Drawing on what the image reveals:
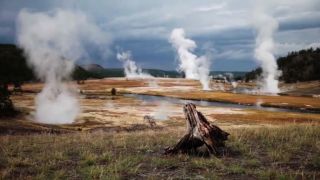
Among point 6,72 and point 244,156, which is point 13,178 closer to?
point 244,156

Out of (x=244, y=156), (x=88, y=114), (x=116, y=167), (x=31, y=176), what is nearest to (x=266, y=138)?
(x=244, y=156)

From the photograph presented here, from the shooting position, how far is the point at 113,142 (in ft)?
56.2

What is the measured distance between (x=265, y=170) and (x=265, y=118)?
208ft

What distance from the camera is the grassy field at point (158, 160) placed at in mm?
11203

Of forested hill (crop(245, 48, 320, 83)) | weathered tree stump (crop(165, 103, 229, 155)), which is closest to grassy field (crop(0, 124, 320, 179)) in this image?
weathered tree stump (crop(165, 103, 229, 155))

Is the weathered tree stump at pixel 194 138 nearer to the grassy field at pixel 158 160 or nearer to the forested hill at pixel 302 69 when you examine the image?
the grassy field at pixel 158 160

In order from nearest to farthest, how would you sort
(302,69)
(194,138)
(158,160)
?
1. (158,160)
2. (194,138)
3. (302,69)

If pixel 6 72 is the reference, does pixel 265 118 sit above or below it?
below

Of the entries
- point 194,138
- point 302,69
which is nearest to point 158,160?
point 194,138

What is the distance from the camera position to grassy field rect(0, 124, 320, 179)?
11.2 m

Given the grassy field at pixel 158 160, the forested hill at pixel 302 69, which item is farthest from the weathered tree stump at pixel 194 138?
the forested hill at pixel 302 69

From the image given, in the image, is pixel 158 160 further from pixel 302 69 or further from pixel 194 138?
pixel 302 69

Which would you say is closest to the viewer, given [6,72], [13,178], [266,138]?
[13,178]

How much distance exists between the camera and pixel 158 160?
1285 centimetres
